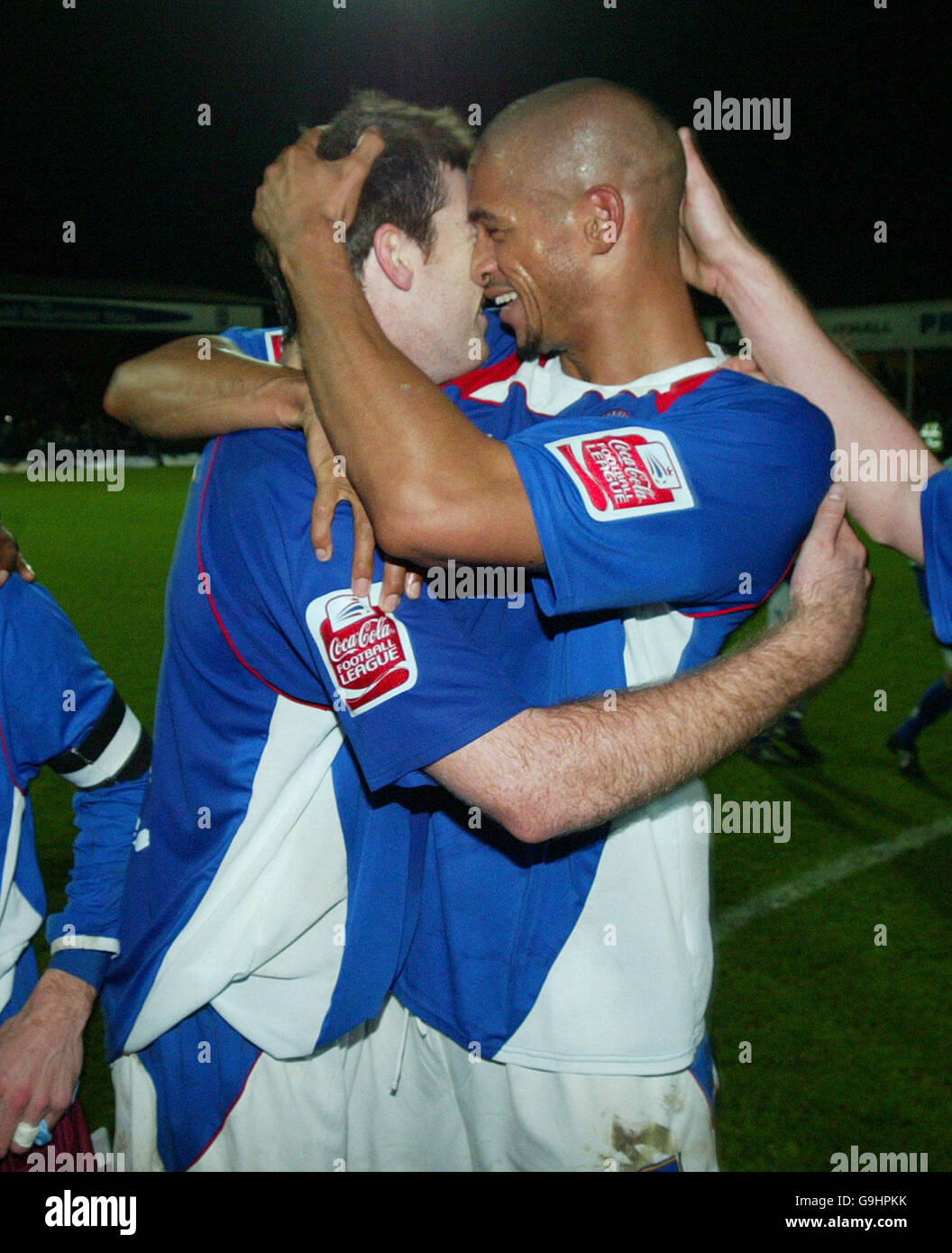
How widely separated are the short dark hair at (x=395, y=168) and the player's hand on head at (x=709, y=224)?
0.48m

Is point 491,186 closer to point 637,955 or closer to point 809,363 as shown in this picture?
point 809,363

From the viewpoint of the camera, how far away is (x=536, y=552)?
58.1 inches

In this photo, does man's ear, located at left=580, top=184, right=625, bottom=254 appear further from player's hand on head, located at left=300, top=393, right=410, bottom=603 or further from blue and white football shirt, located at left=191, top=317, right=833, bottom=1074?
player's hand on head, located at left=300, top=393, right=410, bottom=603

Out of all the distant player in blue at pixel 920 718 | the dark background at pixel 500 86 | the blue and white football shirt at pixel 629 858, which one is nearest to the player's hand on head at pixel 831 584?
the blue and white football shirt at pixel 629 858

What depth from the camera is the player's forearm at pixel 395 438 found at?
54.9 inches

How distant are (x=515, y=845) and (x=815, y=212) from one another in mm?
29372

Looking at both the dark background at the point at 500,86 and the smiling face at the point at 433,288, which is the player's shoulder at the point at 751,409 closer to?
the smiling face at the point at 433,288

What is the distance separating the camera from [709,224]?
2.17 m

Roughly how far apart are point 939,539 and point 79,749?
160 cm

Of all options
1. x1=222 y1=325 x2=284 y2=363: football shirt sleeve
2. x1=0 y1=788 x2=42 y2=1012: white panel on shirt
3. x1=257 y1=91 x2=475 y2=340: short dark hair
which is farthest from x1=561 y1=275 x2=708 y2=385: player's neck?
x1=0 y1=788 x2=42 y2=1012: white panel on shirt

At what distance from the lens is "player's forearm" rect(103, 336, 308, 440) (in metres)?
1.73

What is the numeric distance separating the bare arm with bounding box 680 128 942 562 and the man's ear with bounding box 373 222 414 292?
1.93 ft
